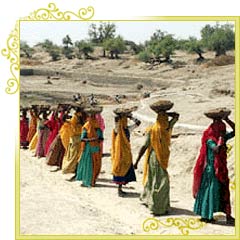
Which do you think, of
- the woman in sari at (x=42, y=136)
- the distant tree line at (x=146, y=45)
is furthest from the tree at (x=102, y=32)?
the woman in sari at (x=42, y=136)

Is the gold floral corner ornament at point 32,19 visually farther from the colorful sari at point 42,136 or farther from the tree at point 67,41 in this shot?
the colorful sari at point 42,136

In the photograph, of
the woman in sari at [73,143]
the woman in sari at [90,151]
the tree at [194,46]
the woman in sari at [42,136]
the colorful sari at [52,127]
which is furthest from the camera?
the woman in sari at [42,136]

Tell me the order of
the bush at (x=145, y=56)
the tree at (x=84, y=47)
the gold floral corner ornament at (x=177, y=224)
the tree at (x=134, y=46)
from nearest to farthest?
the gold floral corner ornament at (x=177, y=224) → the tree at (x=134, y=46) → the tree at (x=84, y=47) → the bush at (x=145, y=56)

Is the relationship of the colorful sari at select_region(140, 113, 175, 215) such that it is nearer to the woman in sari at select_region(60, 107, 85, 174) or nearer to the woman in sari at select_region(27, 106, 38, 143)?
the woman in sari at select_region(60, 107, 85, 174)

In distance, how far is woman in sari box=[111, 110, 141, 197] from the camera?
8.22 m

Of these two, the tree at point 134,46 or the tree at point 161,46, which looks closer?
the tree at point 161,46

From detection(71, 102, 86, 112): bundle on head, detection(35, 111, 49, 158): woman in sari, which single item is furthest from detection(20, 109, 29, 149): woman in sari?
detection(71, 102, 86, 112): bundle on head

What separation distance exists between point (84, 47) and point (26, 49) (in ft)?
3.94

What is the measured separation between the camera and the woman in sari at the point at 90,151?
880 centimetres

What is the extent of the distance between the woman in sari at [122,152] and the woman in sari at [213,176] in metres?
1.37

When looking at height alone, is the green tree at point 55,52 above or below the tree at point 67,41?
below

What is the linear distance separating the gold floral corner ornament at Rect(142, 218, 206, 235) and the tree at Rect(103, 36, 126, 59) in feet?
7.55

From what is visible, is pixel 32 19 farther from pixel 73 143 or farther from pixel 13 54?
pixel 73 143

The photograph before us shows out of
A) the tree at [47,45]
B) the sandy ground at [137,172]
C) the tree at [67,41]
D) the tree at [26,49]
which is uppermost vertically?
the tree at [67,41]
